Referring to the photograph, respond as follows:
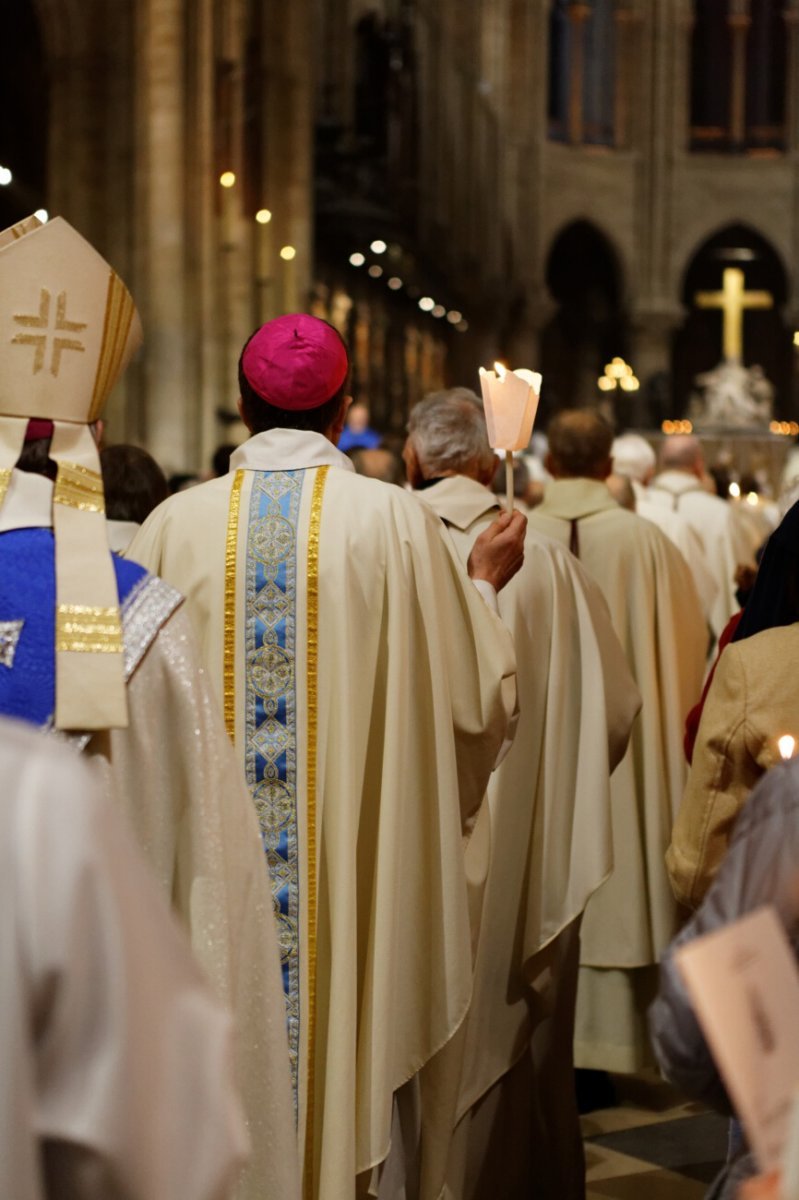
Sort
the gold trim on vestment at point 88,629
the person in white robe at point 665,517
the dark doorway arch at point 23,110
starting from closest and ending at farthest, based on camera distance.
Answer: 1. the gold trim on vestment at point 88,629
2. the person in white robe at point 665,517
3. the dark doorway arch at point 23,110

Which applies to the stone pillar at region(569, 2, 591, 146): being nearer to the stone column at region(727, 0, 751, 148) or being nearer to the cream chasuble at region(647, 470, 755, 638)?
the stone column at region(727, 0, 751, 148)

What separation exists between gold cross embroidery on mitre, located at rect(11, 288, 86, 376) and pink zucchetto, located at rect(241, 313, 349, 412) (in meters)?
1.02

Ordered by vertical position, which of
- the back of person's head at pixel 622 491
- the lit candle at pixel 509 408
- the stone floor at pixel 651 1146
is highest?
the lit candle at pixel 509 408

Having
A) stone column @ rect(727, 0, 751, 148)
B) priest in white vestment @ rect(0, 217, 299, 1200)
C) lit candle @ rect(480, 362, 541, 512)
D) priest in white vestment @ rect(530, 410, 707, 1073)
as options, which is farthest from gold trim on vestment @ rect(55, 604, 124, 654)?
stone column @ rect(727, 0, 751, 148)

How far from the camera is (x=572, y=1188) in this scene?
4.74 metres

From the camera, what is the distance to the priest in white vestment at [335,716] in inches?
139

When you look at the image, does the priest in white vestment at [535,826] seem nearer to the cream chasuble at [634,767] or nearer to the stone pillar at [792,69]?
the cream chasuble at [634,767]

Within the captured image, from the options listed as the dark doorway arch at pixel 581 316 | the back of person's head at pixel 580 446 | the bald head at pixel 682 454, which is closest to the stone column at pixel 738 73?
the dark doorway arch at pixel 581 316

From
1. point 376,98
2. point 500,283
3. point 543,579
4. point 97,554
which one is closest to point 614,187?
point 500,283

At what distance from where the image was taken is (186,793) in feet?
8.54

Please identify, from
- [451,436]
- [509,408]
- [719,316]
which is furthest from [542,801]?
[719,316]

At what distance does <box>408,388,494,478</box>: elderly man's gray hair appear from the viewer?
15.2 feet

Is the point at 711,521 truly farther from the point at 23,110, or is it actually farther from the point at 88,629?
the point at 23,110

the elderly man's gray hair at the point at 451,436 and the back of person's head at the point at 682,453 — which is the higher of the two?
the elderly man's gray hair at the point at 451,436
